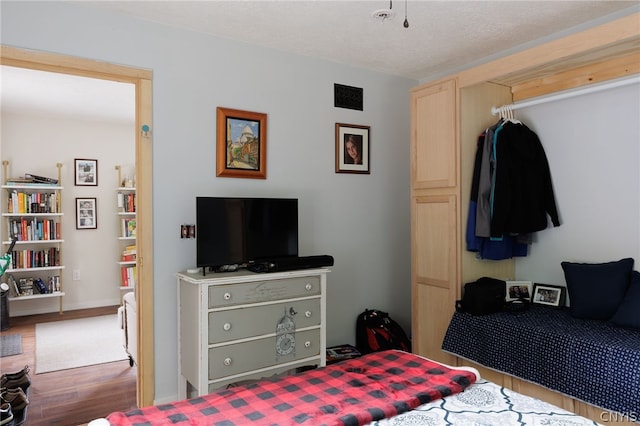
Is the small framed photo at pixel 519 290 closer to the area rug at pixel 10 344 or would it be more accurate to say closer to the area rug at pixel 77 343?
the area rug at pixel 77 343

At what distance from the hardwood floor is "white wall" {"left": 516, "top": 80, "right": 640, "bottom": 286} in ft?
10.3

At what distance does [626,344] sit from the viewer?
90.0 inches

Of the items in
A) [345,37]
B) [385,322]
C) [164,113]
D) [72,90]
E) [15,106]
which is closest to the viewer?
[164,113]

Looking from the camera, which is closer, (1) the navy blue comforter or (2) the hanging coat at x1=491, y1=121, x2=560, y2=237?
(1) the navy blue comforter

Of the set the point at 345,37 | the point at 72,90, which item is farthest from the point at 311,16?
the point at 72,90

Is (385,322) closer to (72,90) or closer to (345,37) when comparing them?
(345,37)

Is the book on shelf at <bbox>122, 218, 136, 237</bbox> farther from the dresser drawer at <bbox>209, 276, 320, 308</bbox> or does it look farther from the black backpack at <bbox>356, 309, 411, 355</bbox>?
the dresser drawer at <bbox>209, 276, 320, 308</bbox>

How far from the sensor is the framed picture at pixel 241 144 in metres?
3.16

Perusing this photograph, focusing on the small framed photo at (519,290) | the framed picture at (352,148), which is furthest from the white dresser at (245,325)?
the small framed photo at (519,290)

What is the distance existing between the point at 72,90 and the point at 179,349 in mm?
3004

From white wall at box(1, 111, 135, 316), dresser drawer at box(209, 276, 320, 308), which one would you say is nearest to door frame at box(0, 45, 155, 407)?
dresser drawer at box(209, 276, 320, 308)

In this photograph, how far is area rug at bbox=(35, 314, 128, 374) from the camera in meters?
3.97

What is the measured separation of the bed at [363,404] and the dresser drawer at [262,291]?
0.97 m

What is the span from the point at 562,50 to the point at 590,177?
924 mm
